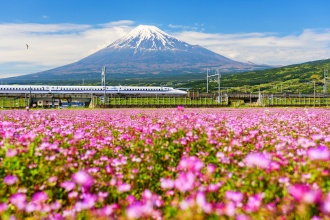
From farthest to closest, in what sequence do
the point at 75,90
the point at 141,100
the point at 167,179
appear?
the point at 75,90 < the point at 141,100 < the point at 167,179

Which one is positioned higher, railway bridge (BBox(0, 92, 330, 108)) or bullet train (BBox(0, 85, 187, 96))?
bullet train (BBox(0, 85, 187, 96))

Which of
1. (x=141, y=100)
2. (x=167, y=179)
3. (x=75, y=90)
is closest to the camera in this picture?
(x=167, y=179)

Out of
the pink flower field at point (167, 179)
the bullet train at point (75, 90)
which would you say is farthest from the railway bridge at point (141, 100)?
the pink flower field at point (167, 179)

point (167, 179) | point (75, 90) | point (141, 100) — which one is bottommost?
point (141, 100)

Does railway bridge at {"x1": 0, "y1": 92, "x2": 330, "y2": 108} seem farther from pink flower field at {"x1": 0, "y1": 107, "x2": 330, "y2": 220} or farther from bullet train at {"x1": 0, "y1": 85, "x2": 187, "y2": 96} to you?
pink flower field at {"x1": 0, "y1": 107, "x2": 330, "y2": 220}

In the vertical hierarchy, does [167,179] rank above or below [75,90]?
below

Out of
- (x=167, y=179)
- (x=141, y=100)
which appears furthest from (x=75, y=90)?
(x=167, y=179)

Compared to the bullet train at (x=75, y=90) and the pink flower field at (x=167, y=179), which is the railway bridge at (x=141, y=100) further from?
the pink flower field at (x=167, y=179)

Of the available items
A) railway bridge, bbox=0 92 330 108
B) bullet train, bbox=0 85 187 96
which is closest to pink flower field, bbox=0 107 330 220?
railway bridge, bbox=0 92 330 108

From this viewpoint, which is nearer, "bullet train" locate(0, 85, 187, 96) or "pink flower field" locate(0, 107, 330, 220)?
"pink flower field" locate(0, 107, 330, 220)

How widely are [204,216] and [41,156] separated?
2.13 metres

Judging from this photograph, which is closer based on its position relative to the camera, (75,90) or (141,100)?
(141,100)

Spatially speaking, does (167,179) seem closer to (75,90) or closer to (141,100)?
(141,100)

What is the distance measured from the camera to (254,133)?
18.2 ft
